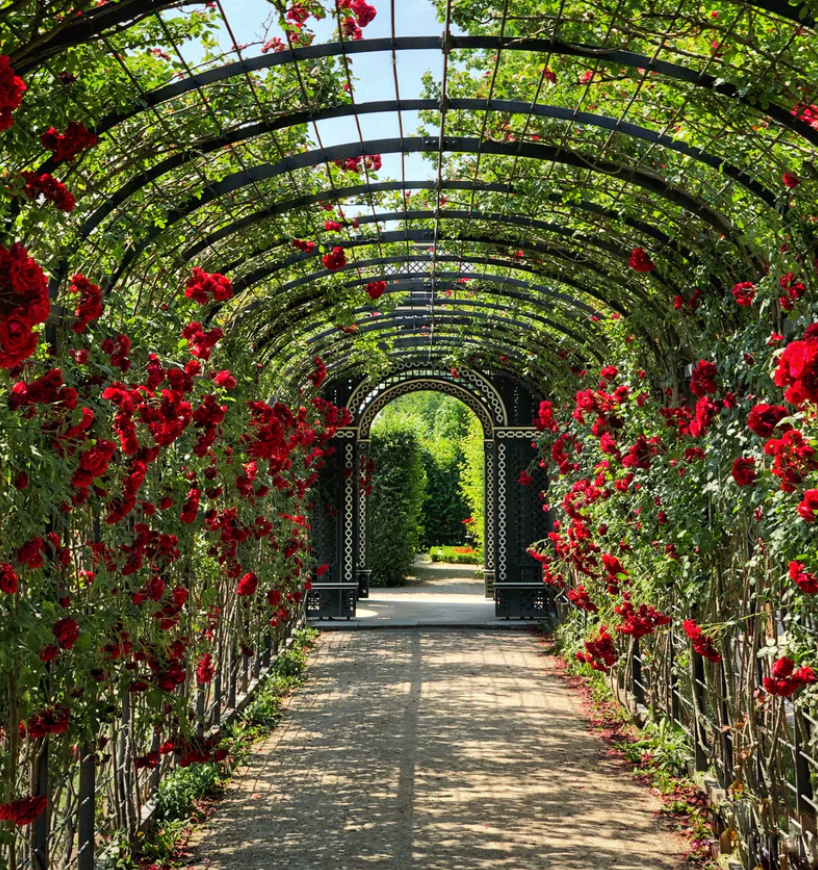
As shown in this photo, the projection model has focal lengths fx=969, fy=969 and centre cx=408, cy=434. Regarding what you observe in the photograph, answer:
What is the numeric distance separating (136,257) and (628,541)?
128 inches

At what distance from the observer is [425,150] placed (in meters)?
4.63

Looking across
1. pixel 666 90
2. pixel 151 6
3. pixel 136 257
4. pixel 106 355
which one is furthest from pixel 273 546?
pixel 151 6

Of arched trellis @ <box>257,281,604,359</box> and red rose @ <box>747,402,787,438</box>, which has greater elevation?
arched trellis @ <box>257,281,604,359</box>

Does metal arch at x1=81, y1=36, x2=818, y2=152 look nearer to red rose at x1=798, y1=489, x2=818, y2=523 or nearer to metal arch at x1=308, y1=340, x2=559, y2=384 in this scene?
red rose at x1=798, y1=489, x2=818, y2=523

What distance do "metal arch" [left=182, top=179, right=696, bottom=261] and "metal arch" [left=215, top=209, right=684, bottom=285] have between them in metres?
0.31

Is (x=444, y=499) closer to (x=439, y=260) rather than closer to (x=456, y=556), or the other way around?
(x=456, y=556)

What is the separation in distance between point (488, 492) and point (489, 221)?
24.3 feet

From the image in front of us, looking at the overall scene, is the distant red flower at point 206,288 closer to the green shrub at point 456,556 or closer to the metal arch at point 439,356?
the metal arch at point 439,356

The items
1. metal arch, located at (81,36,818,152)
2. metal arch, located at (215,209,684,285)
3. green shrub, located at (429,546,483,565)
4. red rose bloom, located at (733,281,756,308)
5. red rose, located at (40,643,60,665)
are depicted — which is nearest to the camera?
red rose, located at (40,643,60,665)

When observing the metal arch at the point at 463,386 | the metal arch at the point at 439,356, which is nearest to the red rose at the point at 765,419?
the metal arch at the point at 439,356

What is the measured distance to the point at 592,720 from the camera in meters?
7.11

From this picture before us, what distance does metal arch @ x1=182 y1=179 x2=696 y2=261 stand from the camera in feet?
16.7

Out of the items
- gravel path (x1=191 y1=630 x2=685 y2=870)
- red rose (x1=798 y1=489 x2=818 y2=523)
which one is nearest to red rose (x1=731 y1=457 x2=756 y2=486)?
red rose (x1=798 y1=489 x2=818 y2=523)

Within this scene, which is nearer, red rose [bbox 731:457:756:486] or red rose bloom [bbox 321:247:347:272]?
red rose [bbox 731:457:756:486]
